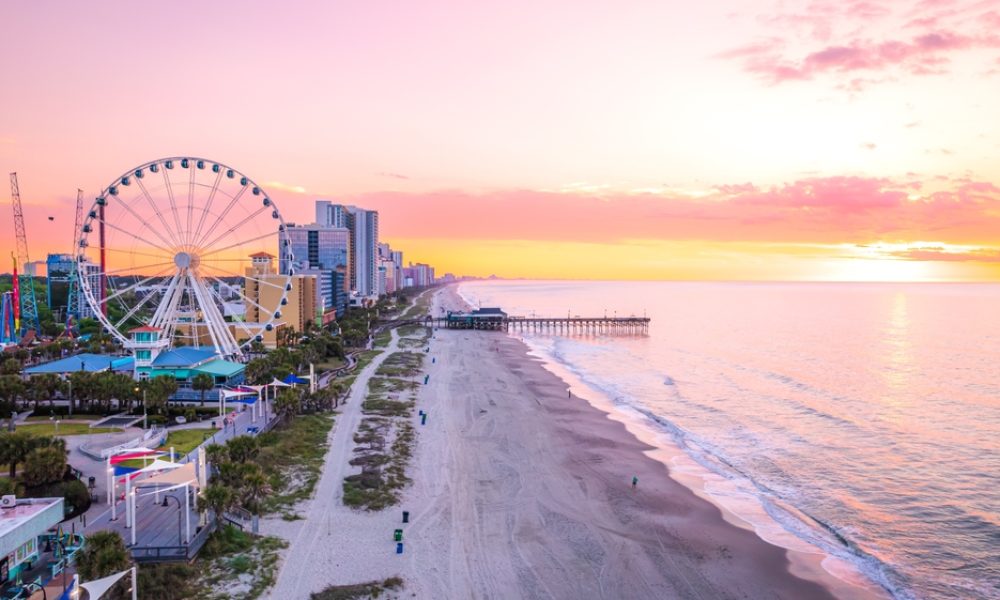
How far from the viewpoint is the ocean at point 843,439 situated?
26359 millimetres

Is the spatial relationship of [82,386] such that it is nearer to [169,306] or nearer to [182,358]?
[182,358]

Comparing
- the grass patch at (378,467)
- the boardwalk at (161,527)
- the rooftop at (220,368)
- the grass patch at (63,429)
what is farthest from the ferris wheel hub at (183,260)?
the boardwalk at (161,527)

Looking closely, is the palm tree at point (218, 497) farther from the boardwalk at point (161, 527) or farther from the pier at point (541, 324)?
the pier at point (541, 324)

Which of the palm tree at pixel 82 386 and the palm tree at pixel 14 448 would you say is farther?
the palm tree at pixel 82 386

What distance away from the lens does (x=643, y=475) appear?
115ft

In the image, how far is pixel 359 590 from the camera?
2031 centimetres

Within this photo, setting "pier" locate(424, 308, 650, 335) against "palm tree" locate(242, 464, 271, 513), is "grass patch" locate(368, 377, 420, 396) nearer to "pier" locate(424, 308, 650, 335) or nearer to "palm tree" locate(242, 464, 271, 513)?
"palm tree" locate(242, 464, 271, 513)

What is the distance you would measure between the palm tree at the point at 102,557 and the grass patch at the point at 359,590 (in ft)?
18.9

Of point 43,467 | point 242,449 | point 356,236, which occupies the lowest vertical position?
point 242,449

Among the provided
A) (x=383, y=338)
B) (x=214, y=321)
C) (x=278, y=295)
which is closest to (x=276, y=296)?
(x=278, y=295)

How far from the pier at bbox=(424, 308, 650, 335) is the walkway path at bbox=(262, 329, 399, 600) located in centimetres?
8920

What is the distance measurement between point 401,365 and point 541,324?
66.8m

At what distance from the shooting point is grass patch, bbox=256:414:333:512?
93.2 feet

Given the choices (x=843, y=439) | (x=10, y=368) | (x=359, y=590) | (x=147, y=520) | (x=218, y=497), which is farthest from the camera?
(x=10, y=368)
